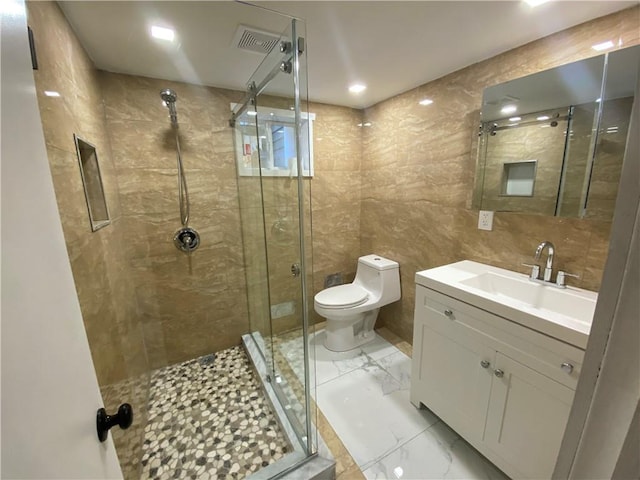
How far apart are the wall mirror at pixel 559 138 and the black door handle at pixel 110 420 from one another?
1868 millimetres

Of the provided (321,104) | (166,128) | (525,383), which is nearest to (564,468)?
(525,383)

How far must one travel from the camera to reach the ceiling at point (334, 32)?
110cm

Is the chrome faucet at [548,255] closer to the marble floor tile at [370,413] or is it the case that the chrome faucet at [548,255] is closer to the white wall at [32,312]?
the marble floor tile at [370,413]

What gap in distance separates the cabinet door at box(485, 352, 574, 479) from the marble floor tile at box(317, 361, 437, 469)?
446mm

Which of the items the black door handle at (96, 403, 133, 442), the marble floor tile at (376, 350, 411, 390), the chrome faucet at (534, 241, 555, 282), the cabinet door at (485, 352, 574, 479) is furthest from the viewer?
the marble floor tile at (376, 350, 411, 390)

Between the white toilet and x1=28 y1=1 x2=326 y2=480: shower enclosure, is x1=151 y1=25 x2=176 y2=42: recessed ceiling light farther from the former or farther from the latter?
the white toilet

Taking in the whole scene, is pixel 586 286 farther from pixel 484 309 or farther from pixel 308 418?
pixel 308 418

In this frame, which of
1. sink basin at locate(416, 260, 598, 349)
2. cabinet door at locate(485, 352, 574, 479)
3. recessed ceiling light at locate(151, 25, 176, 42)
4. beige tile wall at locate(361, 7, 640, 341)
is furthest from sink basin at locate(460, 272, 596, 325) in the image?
recessed ceiling light at locate(151, 25, 176, 42)

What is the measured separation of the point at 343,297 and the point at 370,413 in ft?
2.66

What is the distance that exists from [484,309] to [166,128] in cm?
219

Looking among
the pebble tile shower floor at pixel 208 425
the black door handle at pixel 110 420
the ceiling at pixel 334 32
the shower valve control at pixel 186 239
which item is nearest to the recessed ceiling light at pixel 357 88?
the ceiling at pixel 334 32

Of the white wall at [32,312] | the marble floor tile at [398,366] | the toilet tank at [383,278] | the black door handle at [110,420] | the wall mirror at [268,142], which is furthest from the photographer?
the toilet tank at [383,278]

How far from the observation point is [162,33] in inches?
50.3

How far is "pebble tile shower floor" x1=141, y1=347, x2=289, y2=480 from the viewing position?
1.34 meters
